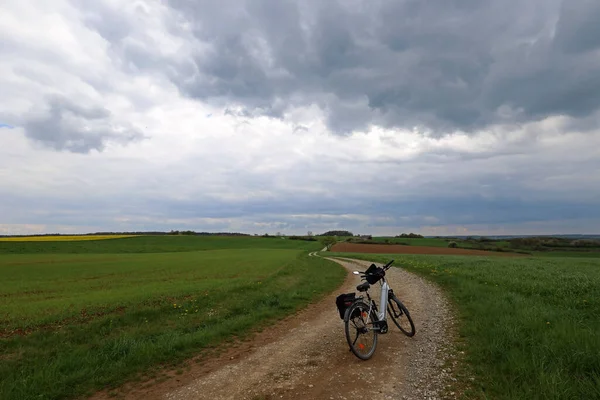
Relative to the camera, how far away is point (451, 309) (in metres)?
12.1

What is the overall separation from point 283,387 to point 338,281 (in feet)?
53.3

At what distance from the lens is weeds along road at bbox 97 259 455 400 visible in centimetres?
591

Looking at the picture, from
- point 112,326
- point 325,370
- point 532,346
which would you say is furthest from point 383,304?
point 112,326

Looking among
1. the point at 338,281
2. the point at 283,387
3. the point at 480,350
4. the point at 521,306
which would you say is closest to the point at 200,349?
the point at 283,387

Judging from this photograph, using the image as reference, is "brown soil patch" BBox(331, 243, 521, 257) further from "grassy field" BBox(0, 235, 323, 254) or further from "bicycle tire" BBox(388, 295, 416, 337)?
"bicycle tire" BBox(388, 295, 416, 337)

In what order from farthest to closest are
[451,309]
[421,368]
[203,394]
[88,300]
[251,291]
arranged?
[251,291] < [88,300] < [451,309] < [421,368] < [203,394]

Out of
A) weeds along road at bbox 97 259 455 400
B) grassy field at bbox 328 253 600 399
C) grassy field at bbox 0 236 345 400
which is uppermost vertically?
grassy field at bbox 328 253 600 399

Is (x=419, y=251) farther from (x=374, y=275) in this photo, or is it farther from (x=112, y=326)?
(x=374, y=275)

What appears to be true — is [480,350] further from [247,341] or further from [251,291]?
[251,291]

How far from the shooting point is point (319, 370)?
22.3 ft

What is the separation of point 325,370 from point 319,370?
0.38ft

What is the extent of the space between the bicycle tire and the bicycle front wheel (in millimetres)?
1592

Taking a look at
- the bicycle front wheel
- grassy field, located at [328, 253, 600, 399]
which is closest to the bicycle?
A: the bicycle front wheel

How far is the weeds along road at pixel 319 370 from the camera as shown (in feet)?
19.4
